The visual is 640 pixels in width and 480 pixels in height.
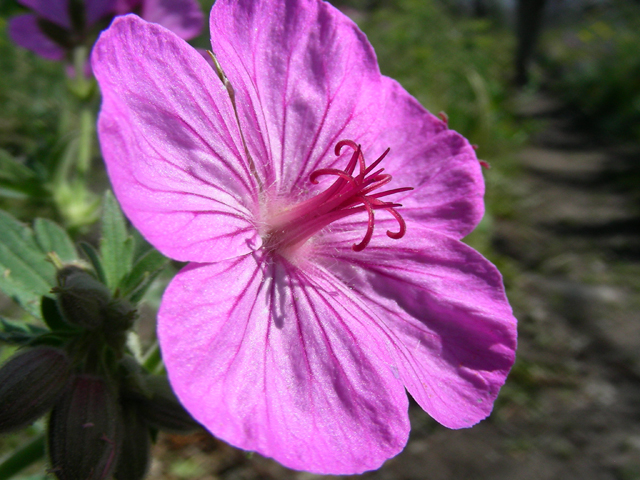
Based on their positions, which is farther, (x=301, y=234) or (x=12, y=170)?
(x=12, y=170)

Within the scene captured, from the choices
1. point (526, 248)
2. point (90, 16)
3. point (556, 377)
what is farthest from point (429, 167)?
point (526, 248)

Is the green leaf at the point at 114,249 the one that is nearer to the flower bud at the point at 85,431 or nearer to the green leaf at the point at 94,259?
the green leaf at the point at 94,259

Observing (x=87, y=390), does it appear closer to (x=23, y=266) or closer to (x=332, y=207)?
(x=23, y=266)

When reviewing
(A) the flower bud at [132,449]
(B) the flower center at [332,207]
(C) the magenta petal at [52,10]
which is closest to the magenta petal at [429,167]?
(B) the flower center at [332,207]

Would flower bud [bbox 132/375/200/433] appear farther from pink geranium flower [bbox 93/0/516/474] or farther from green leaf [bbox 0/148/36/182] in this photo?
green leaf [bbox 0/148/36/182]

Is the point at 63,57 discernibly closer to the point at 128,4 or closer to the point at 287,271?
the point at 128,4

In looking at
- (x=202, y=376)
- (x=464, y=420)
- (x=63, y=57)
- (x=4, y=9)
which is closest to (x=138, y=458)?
(x=202, y=376)

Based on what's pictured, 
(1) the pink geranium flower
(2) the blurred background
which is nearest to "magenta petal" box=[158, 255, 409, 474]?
(1) the pink geranium flower
